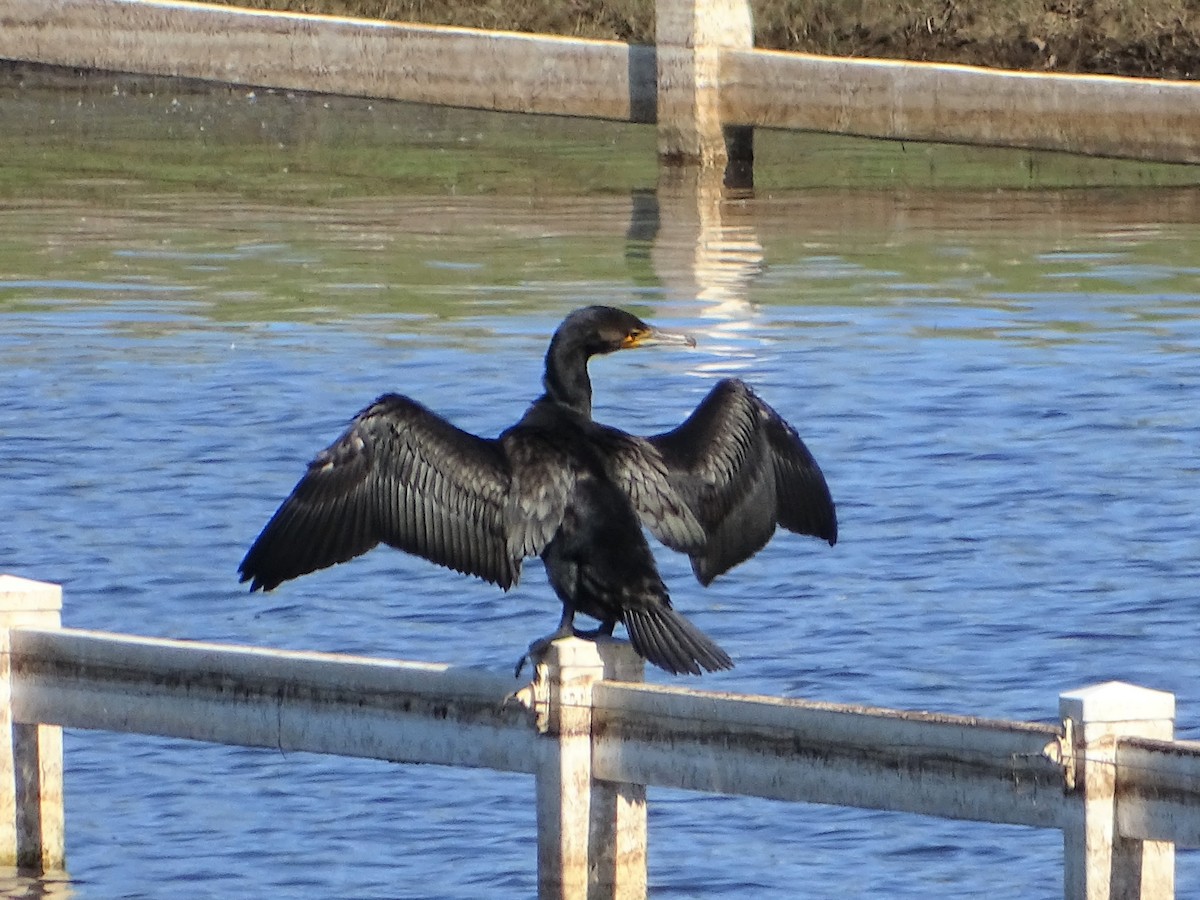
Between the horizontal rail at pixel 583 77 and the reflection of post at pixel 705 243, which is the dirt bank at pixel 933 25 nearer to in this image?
the horizontal rail at pixel 583 77

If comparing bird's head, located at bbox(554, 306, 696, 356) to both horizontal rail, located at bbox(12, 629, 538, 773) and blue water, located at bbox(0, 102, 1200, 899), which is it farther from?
blue water, located at bbox(0, 102, 1200, 899)

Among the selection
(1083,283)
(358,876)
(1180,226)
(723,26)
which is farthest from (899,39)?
(358,876)

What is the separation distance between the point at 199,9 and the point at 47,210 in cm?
196

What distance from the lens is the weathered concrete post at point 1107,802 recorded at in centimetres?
439

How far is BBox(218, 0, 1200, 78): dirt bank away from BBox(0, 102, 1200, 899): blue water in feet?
6.96

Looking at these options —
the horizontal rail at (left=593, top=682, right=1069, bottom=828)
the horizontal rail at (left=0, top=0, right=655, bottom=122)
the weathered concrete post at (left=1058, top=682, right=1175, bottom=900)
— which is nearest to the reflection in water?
the horizontal rail at (left=593, top=682, right=1069, bottom=828)

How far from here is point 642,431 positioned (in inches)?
420

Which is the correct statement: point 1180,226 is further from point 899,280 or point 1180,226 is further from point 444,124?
point 444,124

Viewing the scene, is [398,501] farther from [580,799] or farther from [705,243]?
[705,243]

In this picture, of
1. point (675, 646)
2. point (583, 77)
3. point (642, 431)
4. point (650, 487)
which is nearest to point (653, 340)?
point (650, 487)

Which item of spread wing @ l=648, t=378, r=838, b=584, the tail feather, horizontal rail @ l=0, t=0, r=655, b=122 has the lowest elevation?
the tail feather

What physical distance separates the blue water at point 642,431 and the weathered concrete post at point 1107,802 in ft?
5.15

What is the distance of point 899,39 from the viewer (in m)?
19.1

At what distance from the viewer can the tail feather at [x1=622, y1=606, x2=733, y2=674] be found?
5301 mm
